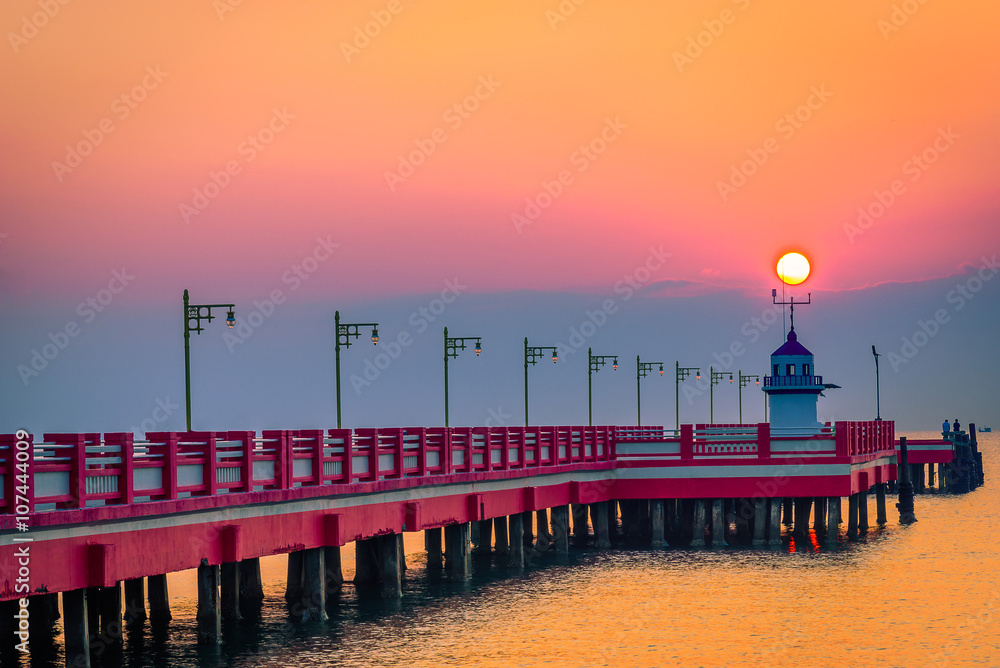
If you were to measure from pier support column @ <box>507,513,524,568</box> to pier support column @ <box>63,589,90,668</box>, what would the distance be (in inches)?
854

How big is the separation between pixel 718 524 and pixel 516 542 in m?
9.82

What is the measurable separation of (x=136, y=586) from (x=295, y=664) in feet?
24.0

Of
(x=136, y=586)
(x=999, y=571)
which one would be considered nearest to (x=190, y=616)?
(x=136, y=586)

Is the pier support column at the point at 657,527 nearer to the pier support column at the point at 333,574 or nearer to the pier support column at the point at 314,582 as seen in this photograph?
the pier support column at the point at 333,574

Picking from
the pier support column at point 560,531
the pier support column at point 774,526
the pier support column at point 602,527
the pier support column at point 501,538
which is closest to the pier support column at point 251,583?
the pier support column at point 501,538

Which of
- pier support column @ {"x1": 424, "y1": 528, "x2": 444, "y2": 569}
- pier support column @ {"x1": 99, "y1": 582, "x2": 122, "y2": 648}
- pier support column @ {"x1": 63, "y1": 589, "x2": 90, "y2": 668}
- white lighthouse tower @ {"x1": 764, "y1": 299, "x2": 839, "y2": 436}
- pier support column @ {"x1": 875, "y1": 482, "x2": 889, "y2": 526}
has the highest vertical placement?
white lighthouse tower @ {"x1": 764, "y1": 299, "x2": 839, "y2": 436}

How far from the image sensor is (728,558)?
46.5 metres

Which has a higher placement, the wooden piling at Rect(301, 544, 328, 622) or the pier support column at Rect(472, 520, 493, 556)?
the wooden piling at Rect(301, 544, 328, 622)

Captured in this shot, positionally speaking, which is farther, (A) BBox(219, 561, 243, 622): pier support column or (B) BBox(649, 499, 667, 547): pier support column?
(B) BBox(649, 499, 667, 547): pier support column

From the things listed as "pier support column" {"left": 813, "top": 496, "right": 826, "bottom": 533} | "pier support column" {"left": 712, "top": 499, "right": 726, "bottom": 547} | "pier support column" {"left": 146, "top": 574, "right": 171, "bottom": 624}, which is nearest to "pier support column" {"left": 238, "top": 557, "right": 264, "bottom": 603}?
"pier support column" {"left": 146, "top": 574, "right": 171, "bottom": 624}

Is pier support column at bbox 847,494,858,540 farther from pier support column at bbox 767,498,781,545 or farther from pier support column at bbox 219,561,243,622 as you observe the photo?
pier support column at bbox 219,561,243,622

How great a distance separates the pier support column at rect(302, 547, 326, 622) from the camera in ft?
99.9

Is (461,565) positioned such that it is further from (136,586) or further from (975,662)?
(975,662)

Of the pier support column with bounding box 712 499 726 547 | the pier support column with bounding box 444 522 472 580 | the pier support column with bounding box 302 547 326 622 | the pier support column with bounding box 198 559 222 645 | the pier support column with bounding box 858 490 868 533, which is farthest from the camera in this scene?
the pier support column with bounding box 858 490 868 533
